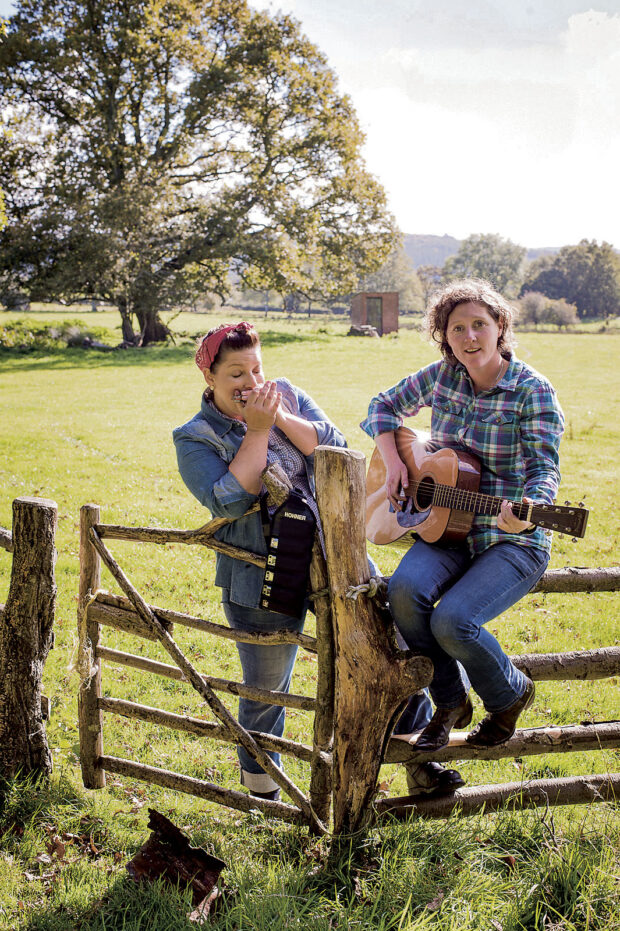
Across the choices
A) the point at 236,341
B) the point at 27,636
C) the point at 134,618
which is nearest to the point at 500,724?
the point at 134,618

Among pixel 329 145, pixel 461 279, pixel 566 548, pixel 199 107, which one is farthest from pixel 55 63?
pixel 461 279

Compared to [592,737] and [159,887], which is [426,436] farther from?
[159,887]

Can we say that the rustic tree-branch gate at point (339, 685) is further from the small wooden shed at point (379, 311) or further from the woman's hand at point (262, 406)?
the small wooden shed at point (379, 311)

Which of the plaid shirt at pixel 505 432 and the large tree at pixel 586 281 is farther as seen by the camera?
the large tree at pixel 586 281

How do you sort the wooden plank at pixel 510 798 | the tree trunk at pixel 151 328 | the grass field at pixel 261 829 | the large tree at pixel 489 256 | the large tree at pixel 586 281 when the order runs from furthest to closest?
the large tree at pixel 489 256 < the large tree at pixel 586 281 < the tree trunk at pixel 151 328 < the wooden plank at pixel 510 798 < the grass field at pixel 261 829

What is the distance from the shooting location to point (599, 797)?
3.48 m

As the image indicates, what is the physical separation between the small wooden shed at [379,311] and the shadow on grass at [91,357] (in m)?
15.3

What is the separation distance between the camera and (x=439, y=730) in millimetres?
3098

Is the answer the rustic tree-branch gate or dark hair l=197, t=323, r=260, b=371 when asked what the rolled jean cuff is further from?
dark hair l=197, t=323, r=260, b=371

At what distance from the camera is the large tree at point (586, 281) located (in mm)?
88125

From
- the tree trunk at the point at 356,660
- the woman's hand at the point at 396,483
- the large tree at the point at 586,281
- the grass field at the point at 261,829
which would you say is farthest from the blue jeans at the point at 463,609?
the large tree at the point at 586,281

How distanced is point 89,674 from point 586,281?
94803mm

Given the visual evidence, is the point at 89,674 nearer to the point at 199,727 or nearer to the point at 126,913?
the point at 199,727

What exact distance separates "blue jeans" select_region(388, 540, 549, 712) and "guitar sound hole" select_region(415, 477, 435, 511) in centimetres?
31
